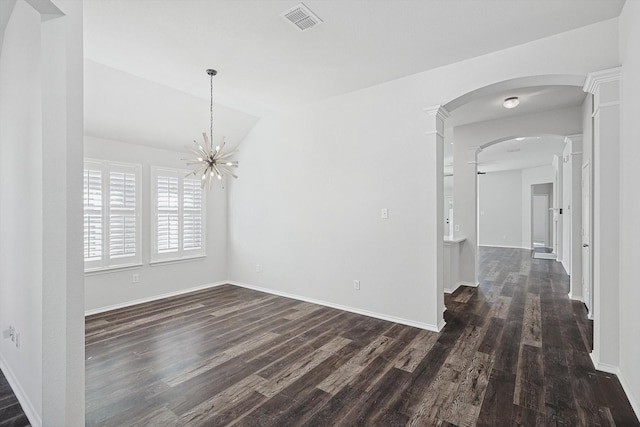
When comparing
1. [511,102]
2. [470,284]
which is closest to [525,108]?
[511,102]

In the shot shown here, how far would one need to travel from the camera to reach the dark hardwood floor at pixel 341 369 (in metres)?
2.02

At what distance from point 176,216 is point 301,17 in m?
3.82

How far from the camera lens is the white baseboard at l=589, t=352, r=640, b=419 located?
2015 mm

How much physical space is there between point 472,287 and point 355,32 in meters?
4.62

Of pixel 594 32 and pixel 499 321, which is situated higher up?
pixel 594 32

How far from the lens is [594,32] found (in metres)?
2.59

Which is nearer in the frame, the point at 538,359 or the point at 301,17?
the point at 301,17

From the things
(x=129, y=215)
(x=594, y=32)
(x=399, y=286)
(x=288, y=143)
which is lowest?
(x=399, y=286)

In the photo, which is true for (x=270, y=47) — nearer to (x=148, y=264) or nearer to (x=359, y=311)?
(x=359, y=311)

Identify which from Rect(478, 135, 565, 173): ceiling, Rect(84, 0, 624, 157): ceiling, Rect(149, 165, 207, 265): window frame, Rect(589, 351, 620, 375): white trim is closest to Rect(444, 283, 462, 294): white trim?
Rect(589, 351, 620, 375): white trim

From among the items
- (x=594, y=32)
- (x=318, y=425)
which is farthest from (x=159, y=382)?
(x=594, y=32)

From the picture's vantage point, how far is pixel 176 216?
16.6 ft

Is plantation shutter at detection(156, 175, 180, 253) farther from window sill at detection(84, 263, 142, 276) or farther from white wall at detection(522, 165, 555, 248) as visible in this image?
white wall at detection(522, 165, 555, 248)

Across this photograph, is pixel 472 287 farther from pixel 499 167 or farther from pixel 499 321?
pixel 499 167
